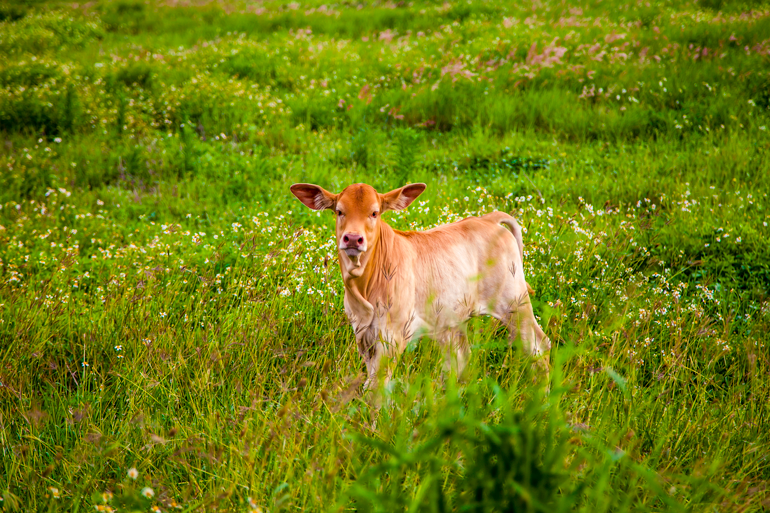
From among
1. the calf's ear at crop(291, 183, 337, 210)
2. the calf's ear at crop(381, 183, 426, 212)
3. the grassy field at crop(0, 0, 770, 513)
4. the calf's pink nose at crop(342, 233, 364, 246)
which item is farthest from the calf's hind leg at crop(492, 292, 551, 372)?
the calf's ear at crop(291, 183, 337, 210)

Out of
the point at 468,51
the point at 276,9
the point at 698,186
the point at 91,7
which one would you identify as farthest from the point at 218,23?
the point at 698,186

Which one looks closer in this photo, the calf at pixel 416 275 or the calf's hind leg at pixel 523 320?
the calf at pixel 416 275

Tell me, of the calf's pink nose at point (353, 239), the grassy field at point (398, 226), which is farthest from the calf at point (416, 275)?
the grassy field at point (398, 226)

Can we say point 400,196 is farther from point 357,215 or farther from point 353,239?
point 353,239

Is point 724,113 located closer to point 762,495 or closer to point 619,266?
point 619,266

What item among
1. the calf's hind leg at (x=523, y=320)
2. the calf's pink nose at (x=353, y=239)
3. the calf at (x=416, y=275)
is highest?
the calf's pink nose at (x=353, y=239)

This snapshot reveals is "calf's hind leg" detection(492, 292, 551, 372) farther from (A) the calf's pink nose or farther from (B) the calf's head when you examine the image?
(A) the calf's pink nose

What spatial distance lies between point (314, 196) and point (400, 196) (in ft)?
2.22

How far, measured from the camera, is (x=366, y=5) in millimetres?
18797

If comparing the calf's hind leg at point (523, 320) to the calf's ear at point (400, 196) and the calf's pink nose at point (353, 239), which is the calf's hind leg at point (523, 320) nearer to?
the calf's ear at point (400, 196)

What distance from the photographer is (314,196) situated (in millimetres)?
3965

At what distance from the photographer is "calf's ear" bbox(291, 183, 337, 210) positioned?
12.5 ft

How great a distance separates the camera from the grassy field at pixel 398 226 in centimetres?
246

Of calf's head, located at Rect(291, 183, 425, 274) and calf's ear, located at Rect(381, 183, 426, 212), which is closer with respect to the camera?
calf's head, located at Rect(291, 183, 425, 274)
